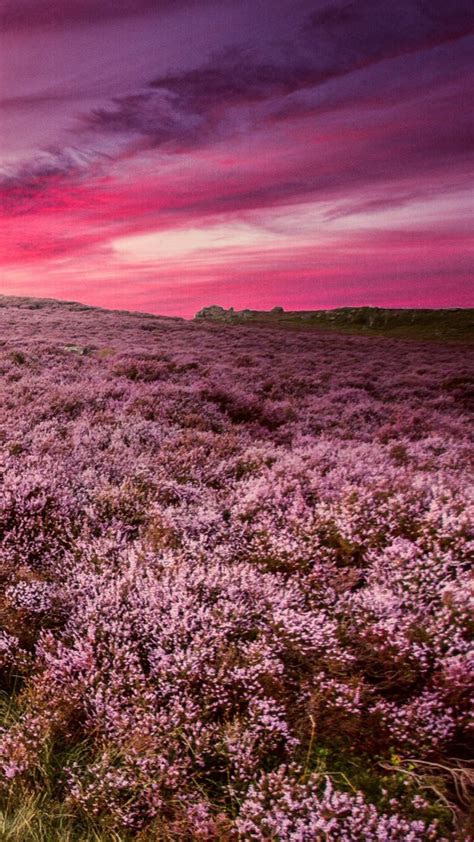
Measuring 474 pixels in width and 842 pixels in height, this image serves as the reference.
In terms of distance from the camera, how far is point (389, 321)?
79.1 metres

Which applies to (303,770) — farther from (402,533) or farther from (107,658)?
(402,533)

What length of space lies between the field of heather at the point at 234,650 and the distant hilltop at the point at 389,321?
58925 millimetres

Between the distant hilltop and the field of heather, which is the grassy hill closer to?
the distant hilltop

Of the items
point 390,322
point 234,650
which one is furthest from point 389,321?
point 234,650

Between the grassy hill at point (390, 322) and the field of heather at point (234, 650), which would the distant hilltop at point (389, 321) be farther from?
the field of heather at point (234, 650)

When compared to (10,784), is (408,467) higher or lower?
higher

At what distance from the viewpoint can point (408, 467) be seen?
6242 mm

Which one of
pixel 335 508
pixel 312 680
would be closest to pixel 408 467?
pixel 335 508

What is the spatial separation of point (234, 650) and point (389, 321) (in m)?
A: 83.0

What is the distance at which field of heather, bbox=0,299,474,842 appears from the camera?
249 cm

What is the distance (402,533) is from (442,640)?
58.6 inches

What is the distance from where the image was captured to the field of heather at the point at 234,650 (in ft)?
8.16

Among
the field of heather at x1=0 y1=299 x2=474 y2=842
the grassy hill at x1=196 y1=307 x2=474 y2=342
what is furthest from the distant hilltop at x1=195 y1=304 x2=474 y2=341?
the field of heather at x1=0 y1=299 x2=474 y2=842

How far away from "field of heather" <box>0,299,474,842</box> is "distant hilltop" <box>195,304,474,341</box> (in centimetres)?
5893
